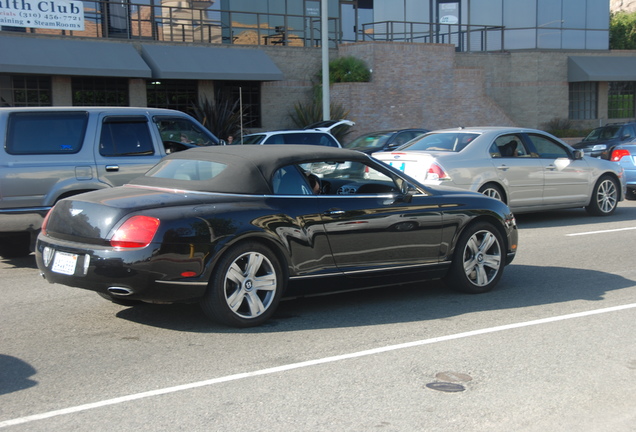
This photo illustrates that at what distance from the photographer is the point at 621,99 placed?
40031mm

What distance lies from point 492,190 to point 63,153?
6.84 m

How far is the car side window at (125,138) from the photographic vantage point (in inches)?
400

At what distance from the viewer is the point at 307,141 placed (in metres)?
17.2

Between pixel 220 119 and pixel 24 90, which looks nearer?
pixel 24 90

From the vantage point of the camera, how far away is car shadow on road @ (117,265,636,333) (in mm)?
6668

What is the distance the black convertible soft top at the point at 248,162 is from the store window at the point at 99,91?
63.5 ft

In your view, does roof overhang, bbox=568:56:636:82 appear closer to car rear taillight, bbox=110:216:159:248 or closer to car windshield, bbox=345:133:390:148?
car windshield, bbox=345:133:390:148

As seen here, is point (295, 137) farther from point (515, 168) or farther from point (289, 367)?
point (289, 367)

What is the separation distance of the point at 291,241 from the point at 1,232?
4.36 m

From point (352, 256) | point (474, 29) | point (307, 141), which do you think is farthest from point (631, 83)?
point (352, 256)

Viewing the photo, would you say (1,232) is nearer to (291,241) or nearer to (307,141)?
(291,241)

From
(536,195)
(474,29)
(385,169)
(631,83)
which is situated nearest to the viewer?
(385,169)

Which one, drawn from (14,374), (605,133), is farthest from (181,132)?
(605,133)

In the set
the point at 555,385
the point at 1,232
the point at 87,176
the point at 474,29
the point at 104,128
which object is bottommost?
the point at 555,385
